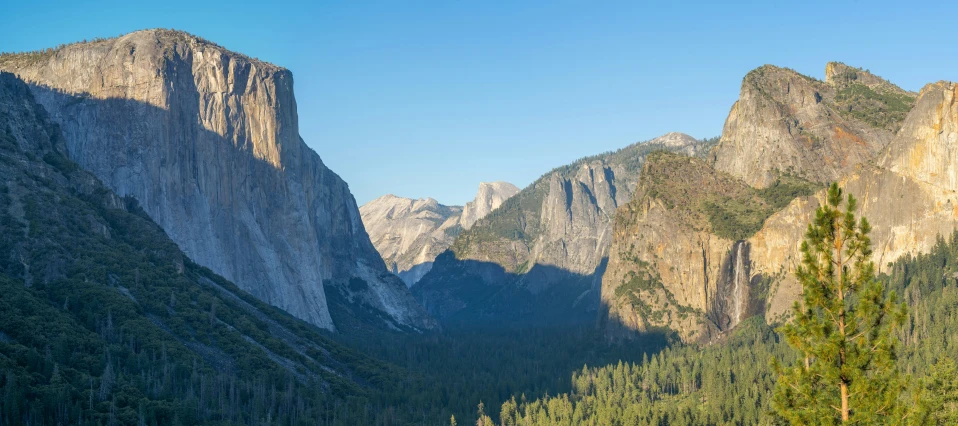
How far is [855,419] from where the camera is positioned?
149 ft

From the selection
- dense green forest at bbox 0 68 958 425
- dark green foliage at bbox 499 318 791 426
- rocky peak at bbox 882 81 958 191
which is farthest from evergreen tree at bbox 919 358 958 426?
rocky peak at bbox 882 81 958 191

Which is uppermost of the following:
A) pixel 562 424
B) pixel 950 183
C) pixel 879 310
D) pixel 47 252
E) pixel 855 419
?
pixel 950 183

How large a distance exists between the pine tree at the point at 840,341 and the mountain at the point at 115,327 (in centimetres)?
8823

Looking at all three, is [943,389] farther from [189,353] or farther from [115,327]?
[115,327]

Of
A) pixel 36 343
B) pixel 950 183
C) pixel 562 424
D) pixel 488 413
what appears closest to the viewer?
pixel 36 343

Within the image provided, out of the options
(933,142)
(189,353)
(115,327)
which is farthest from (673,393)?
(115,327)

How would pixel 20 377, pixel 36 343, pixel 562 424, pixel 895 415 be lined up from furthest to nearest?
pixel 562 424, pixel 36 343, pixel 20 377, pixel 895 415

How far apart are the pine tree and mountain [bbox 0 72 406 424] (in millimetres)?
88226

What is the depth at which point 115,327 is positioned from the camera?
483 feet

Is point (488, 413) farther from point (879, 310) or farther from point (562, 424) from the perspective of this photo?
point (879, 310)

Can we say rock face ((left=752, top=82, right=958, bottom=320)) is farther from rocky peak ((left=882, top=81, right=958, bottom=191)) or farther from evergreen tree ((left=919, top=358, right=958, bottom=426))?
evergreen tree ((left=919, top=358, right=958, bottom=426))

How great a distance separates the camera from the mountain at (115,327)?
122 meters

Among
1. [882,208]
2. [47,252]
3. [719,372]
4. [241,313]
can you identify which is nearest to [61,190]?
[47,252]

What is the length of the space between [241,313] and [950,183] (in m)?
133
